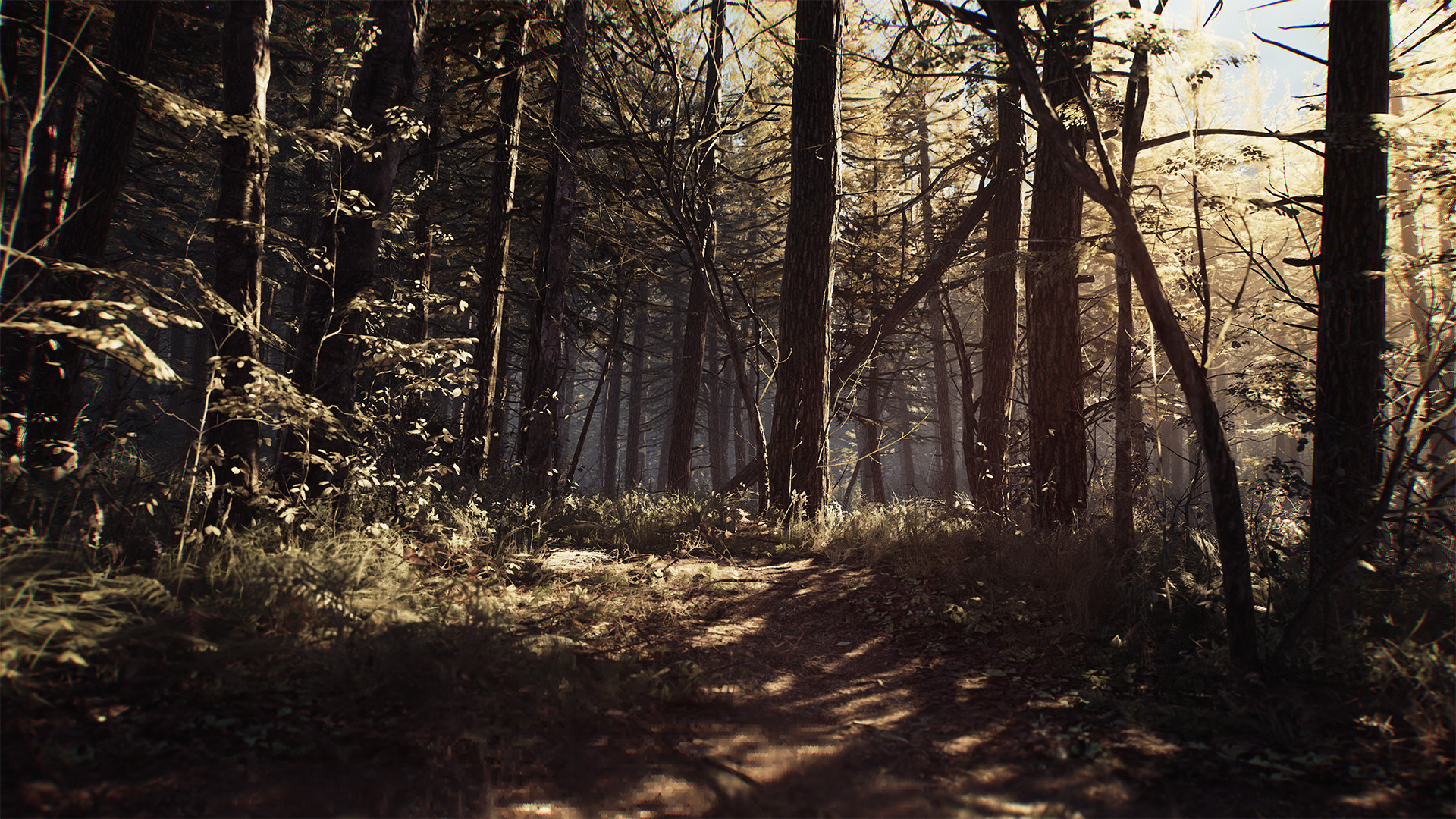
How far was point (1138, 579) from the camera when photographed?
495 cm

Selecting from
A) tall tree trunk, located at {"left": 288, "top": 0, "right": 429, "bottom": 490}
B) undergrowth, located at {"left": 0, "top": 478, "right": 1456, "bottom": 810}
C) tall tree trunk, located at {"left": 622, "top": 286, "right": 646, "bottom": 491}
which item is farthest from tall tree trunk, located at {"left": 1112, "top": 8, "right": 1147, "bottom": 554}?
tall tree trunk, located at {"left": 622, "top": 286, "right": 646, "bottom": 491}

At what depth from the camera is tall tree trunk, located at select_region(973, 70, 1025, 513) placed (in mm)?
9656

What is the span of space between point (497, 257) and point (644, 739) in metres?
8.71

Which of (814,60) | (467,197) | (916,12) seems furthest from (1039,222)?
(467,197)

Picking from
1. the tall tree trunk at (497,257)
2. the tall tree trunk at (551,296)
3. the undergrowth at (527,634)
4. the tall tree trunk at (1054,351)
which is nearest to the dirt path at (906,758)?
the undergrowth at (527,634)

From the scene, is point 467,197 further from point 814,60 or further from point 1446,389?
point 1446,389

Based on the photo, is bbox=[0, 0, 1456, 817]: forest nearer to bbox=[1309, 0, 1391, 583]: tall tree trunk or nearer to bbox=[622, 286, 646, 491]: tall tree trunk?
bbox=[1309, 0, 1391, 583]: tall tree trunk

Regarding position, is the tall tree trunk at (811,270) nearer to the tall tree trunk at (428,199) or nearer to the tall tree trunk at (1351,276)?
the tall tree trunk at (1351,276)

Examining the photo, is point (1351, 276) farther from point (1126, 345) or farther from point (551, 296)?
point (551, 296)

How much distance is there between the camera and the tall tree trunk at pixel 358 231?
5.70 metres

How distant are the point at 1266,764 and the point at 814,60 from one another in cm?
782

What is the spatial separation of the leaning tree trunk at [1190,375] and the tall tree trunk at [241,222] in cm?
511

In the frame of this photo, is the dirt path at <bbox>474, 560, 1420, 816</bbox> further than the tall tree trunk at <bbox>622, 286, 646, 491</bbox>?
No

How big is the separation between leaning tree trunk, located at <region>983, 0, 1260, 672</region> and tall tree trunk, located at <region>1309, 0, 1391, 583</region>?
133cm
